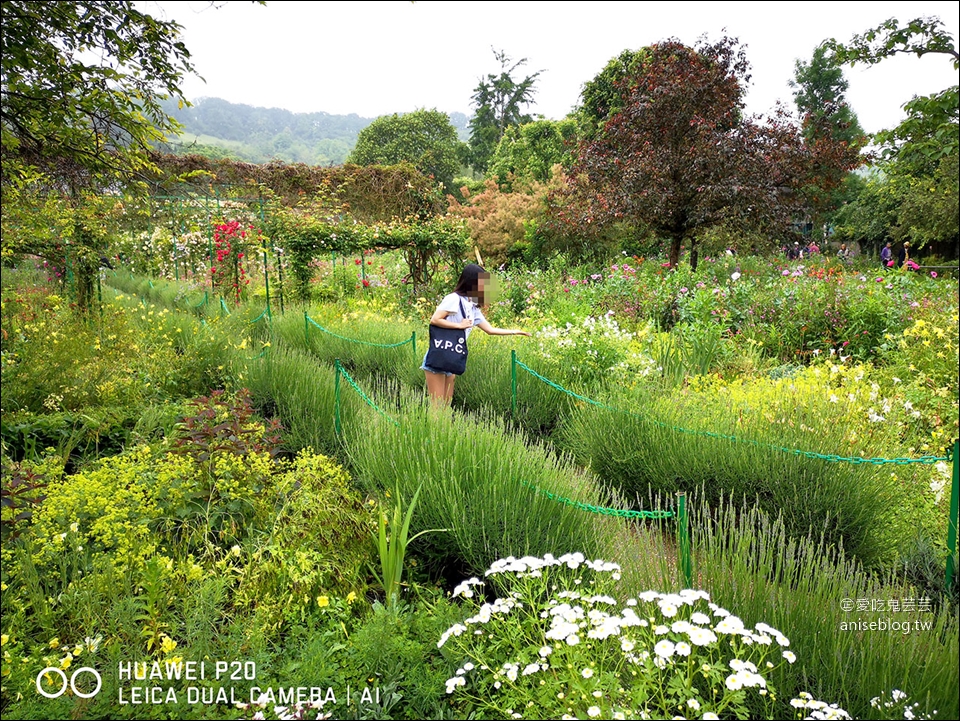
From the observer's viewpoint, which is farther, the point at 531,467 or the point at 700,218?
the point at 700,218

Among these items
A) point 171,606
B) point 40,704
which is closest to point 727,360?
point 171,606

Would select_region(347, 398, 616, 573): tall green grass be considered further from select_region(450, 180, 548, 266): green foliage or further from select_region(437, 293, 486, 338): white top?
select_region(450, 180, 548, 266): green foliage

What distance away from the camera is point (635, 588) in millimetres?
2244

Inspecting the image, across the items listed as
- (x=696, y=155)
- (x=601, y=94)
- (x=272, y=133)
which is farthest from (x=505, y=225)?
(x=272, y=133)

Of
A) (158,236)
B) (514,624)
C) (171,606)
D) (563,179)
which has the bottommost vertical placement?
(171,606)

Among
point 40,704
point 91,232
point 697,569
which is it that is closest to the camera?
point 40,704

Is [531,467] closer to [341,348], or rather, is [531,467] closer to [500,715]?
[500,715]

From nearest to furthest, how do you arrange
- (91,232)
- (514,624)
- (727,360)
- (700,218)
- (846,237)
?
(514,624), (727,360), (91,232), (700,218), (846,237)

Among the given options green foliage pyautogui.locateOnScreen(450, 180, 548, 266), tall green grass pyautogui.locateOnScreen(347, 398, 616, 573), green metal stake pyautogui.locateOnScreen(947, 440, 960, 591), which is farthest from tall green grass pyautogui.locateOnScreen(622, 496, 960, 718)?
green foliage pyautogui.locateOnScreen(450, 180, 548, 266)

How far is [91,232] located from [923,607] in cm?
949

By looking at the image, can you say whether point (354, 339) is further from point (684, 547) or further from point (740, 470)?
point (684, 547)

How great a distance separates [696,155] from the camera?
10742 mm

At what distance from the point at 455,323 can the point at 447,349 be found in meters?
0.21

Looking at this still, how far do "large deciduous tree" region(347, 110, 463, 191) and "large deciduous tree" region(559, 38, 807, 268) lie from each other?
28.3 m
